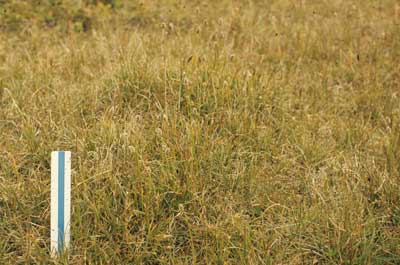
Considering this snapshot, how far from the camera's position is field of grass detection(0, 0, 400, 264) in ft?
8.66

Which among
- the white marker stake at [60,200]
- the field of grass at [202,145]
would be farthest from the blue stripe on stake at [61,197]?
the field of grass at [202,145]

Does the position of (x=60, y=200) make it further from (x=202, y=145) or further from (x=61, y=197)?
(x=202, y=145)

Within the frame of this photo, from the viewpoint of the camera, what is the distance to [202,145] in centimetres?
311

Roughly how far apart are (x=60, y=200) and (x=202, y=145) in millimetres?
1005

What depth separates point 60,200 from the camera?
2.42m

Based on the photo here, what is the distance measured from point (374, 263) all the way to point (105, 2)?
4.34 meters

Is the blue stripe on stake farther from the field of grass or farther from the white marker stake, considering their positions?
the field of grass

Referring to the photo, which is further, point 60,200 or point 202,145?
point 202,145

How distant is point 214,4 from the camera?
6.10 meters

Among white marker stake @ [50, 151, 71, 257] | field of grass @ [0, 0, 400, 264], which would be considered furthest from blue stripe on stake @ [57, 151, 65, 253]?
field of grass @ [0, 0, 400, 264]

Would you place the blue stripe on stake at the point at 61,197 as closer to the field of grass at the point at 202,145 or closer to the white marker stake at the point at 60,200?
the white marker stake at the point at 60,200

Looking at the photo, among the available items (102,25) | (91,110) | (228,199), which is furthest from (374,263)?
(102,25)

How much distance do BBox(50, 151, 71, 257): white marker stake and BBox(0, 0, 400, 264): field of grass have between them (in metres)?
0.10

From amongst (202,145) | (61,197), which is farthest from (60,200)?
(202,145)
